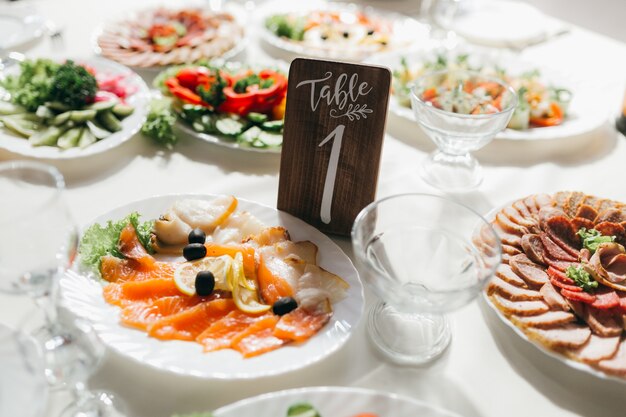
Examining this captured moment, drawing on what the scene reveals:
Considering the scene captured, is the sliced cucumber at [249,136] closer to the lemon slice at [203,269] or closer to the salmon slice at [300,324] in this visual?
the lemon slice at [203,269]

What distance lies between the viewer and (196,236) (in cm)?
123

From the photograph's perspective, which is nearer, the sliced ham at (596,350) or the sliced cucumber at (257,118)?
the sliced ham at (596,350)

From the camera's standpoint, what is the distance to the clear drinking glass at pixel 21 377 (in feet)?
2.95

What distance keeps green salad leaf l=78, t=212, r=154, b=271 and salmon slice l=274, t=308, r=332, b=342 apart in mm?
375

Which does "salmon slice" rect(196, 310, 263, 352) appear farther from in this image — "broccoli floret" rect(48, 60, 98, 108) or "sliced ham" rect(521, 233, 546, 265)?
"broccoli floret" rect(48, 60, 98, 108)

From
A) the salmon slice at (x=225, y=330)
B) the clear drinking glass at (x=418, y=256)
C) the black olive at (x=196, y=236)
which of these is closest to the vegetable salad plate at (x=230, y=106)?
the black olive at (x=196, y=236)

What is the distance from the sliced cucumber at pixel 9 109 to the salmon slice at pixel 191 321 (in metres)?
1.00

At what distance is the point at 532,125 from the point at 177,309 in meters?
1.33

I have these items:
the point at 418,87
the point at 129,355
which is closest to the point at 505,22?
the point at 418,87

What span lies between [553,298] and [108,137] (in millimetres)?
1260

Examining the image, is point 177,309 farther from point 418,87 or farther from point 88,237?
point 418,87

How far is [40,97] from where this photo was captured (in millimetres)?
1688

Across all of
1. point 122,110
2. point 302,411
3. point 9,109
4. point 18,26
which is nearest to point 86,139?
point 122,110

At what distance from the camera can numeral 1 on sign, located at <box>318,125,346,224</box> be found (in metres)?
1.29
